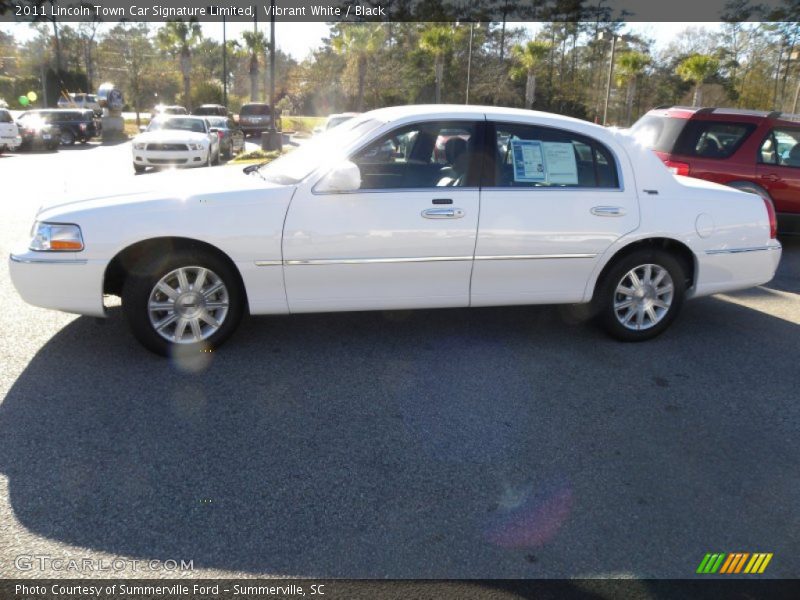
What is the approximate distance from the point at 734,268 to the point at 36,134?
26.7 m

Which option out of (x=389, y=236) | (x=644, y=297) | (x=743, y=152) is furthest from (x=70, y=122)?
(x=644, y=297)

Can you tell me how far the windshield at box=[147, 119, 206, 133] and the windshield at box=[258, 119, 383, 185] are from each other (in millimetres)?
14989

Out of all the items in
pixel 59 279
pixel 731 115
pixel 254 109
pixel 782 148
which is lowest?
pixel 59 279

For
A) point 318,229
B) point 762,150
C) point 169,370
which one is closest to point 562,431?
point 318,229

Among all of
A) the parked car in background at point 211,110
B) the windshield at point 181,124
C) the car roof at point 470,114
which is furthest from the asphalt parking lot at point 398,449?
the parked car in background at point 211,110

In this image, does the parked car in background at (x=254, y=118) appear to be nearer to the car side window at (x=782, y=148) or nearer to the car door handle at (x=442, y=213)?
the car side window at (x=782, y=148)

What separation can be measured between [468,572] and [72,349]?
11.0 ft

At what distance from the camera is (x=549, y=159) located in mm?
4957

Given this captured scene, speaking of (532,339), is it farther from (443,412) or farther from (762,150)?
(762,150)

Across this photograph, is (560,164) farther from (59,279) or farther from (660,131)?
(660,131)

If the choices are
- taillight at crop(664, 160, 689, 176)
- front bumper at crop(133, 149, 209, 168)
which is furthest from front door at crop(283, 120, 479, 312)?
front bumper at crop(133, 149, 209, 168)

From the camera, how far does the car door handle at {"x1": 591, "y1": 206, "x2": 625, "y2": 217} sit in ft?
16.2

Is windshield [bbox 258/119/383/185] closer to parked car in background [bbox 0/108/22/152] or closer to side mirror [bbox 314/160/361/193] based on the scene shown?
side mirror [bbox 314/160/361/193]

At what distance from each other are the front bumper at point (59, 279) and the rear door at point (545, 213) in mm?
2523
